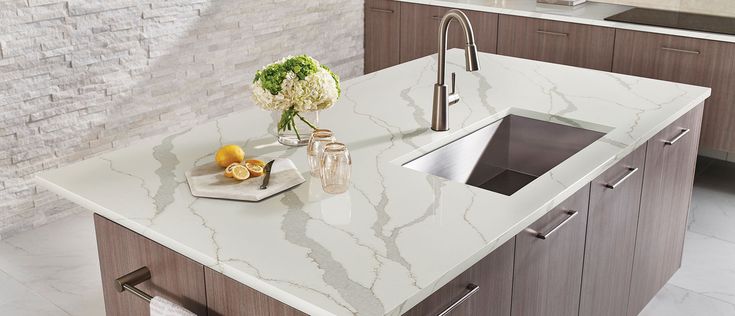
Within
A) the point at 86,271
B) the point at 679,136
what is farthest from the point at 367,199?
the point at 86,271

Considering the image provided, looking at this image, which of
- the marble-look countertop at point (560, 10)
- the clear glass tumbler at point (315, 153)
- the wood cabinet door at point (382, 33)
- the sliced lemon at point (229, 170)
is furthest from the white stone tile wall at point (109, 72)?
the clear glass tumbler at point (315, 153)

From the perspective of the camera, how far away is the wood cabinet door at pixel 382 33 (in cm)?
536

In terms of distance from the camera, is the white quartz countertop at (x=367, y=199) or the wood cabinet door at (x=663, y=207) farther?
the wood cabinet door at (x=663, y=207)

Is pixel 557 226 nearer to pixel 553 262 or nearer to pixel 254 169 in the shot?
pixel 553 262

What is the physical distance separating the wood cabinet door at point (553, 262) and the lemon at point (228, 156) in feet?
2.57

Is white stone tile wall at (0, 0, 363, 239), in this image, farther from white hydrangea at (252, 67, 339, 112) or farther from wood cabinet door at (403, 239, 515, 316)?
wood cabinet door at (403, 239, 515, 316)

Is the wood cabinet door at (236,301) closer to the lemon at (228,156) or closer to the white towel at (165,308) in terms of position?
the white towel at (165,308)

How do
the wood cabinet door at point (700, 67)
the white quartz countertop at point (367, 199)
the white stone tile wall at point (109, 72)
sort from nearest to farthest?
1. the white quartz countertop at point (367, 199)
2. the white stone tile wall at point (109, 72)
3. the wood cabinet door at point (700, 67)

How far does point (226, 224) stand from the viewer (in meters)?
1.84

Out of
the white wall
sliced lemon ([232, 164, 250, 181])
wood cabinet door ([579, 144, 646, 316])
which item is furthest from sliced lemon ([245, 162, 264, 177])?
the white wall

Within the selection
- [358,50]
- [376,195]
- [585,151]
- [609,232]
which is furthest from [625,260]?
[358,50]

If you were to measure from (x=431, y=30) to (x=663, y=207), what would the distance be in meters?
2.61

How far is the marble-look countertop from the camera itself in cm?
434

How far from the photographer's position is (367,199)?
198 cm
